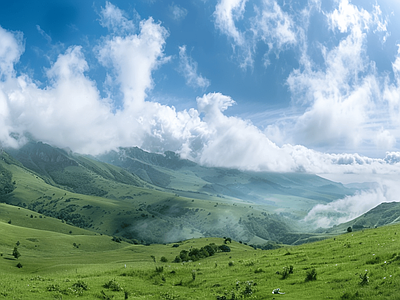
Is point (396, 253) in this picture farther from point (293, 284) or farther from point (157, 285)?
point (157, 285)

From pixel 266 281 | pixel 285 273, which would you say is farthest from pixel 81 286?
pixel 285 273

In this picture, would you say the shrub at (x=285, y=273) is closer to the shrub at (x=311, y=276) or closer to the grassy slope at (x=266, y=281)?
the grassy slope at (x=266, y=281)

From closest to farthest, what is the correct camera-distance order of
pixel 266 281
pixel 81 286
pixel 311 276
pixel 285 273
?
1. pixel 311 276
2. pixel 266 281
3. pixel 285 273
4. pixel 81 286

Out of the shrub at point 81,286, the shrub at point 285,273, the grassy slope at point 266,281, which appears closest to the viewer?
the grassy slope at point 266,281

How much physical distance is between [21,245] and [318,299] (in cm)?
14679

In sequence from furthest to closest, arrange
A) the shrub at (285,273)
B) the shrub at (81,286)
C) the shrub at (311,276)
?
the shrub at (81,286) → the shrub at (285,273) → the shrub at (311,276)

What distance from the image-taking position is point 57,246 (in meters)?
155

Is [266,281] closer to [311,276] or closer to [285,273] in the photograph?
[285,273]

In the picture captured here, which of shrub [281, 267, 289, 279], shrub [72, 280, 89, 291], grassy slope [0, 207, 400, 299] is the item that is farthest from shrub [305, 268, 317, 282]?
shrub [72, 280, 89, 291]

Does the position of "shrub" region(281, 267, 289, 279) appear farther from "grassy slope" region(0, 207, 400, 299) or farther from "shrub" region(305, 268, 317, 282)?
"shrub" region(305, 268, 317, 282)

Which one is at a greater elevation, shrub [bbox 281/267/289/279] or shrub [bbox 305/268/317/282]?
shrub [bbox 305/268/317/282]

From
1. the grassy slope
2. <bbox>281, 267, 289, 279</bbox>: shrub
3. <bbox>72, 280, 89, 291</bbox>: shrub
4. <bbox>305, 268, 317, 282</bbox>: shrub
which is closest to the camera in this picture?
the grassy slope

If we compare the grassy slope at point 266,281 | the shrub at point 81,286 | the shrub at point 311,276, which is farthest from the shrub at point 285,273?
the shrub at point 81,286

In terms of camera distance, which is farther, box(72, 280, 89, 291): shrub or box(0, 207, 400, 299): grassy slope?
box(72, 280, 89, 291): shrub
